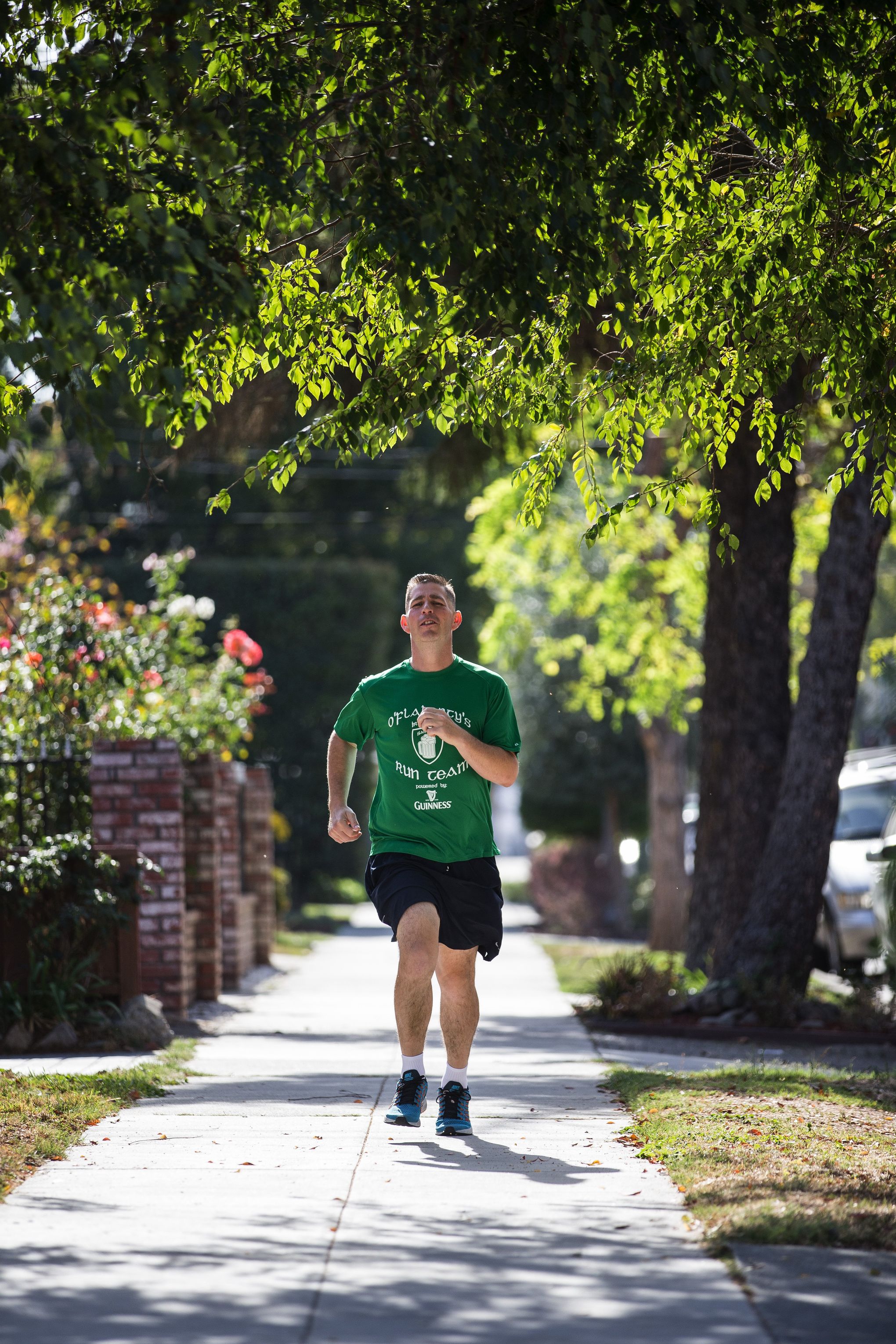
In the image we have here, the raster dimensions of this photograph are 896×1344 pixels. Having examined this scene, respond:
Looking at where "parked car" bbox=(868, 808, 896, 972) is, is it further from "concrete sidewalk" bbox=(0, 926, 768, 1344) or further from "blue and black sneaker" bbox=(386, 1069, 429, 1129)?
"blue and black sneaker" bbox=(386, 1069, 429, 1129)

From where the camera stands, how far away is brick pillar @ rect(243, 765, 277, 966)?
14445mm

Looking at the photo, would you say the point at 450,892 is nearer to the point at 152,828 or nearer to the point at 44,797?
the point at 152,828

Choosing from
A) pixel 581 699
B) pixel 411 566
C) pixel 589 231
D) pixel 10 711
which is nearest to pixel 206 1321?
pixel 589 231

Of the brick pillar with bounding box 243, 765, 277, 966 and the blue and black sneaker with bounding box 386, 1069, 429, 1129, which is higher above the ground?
the brick pillar with bounding box 243, 765, 277, 966

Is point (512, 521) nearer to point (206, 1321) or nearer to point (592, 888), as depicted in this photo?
point (592, 888)

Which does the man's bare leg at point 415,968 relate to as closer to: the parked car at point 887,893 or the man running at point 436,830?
the man running at point 436,830

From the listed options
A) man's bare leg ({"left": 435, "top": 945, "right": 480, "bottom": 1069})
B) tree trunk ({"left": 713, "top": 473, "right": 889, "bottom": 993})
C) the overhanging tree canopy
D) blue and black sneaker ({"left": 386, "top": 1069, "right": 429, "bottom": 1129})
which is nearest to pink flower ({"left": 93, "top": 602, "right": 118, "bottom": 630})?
the overhanging tree canopy

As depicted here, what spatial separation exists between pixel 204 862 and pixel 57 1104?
457 cm

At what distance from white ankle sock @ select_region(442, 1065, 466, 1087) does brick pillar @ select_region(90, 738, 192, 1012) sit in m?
3.96

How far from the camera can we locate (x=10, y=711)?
10.1 m

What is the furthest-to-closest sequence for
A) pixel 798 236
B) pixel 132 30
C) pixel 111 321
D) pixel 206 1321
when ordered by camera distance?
pixel 798 236 → pixel 132 30 → pixel 111 321 → pixel 206 1321

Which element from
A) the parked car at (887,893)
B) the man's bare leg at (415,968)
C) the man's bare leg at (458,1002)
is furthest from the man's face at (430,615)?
the parked car at (887,893)

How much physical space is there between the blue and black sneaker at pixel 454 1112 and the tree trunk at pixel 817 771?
4.94 meters

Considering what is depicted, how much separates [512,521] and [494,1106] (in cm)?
1311
